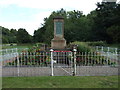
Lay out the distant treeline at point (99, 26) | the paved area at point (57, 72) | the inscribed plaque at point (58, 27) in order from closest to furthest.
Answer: the paved area at point (57, 72) < the inscribed plaque at point (58, 27) < the distant treeline at point (99, 26)

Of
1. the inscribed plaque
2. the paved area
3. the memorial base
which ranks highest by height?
the inscribed plaque

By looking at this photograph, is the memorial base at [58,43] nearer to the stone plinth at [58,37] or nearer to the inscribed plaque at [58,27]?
the stone plinth at [58,37]


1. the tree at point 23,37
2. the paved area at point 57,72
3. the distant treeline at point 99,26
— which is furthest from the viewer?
the tree at point 23,37

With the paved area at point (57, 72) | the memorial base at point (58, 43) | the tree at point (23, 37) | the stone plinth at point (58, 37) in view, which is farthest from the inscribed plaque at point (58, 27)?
the tree at point (23, 37)

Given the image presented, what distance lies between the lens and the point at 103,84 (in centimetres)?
584

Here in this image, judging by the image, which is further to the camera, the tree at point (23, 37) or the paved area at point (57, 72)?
the tree at point (23, 37)

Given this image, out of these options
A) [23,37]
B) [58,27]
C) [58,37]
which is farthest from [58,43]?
[23,37]

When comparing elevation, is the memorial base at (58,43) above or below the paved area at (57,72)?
above

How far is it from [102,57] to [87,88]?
21.7ft

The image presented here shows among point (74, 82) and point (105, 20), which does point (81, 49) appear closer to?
point (74, 82)

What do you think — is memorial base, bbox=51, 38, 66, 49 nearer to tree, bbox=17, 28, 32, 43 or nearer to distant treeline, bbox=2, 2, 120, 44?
distant treeline, bbox=2, 2, 120, 44

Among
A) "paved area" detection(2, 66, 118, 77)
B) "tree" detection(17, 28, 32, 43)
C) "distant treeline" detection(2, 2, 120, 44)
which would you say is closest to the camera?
"paved area" detection(2, 66, 118, 77)

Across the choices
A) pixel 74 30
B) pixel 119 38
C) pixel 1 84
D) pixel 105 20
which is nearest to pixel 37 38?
pixel 74 30

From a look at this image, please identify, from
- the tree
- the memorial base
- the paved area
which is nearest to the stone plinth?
the memorial base
